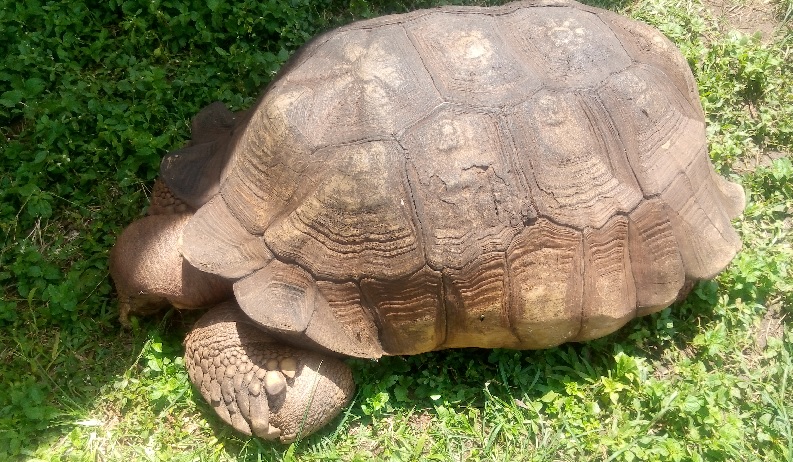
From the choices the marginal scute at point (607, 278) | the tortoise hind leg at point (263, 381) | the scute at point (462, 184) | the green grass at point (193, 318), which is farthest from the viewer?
the green grass at point (193, 318)

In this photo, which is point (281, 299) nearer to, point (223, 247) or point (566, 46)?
point (223, 247)

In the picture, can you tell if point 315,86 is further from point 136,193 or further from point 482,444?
point 482,444

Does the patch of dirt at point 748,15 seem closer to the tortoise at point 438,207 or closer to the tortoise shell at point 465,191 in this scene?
the tortoise at point 438,207

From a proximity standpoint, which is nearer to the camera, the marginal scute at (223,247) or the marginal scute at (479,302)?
the marginal scute at (479,302)

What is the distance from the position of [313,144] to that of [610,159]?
1.20 meters

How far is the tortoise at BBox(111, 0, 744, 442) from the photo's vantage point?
252 centimetres

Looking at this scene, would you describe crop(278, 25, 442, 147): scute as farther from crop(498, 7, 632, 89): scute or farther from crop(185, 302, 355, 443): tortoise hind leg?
crop(185, 302, 355, 443): tortoise hind leg

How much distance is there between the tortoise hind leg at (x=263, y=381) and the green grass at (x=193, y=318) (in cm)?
17

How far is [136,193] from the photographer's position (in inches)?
142

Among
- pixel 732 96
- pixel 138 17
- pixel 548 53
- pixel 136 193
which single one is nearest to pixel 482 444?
pixel 548 53

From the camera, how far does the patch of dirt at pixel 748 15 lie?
168 inches

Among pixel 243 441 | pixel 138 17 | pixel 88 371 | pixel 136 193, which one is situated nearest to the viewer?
pixel 243 441

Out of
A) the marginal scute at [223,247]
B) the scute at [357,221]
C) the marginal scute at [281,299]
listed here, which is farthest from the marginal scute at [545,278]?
the marginal scute at [223,247]

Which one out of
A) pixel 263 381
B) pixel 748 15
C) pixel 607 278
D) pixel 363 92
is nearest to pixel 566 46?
pixel 363 92
